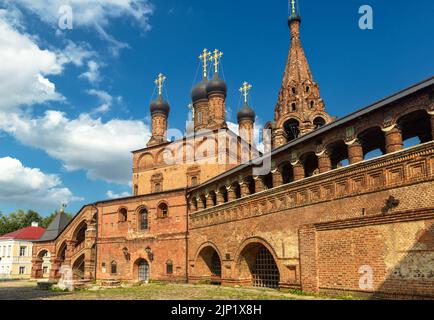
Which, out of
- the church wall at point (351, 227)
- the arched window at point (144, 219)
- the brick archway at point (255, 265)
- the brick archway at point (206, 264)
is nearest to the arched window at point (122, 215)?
the arched window at point (144, 219)

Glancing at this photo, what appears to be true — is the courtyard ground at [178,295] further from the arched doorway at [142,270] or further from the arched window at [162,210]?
the arched window at [162,210]

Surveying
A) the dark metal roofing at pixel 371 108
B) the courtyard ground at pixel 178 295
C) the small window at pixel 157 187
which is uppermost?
the small window at pixel 157 187

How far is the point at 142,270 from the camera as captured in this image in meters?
25.6

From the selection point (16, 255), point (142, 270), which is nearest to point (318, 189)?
point (142, 270)

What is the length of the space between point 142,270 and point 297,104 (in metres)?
13.9

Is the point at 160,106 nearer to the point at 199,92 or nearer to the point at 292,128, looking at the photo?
the point at 199,92

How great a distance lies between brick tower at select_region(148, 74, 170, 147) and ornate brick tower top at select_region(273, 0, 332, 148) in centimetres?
1110

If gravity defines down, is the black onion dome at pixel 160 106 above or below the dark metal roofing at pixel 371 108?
above

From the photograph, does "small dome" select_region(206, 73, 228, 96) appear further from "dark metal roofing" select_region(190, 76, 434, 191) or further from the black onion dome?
"dark metal roofing" select_region(190, 76, 434, 191)

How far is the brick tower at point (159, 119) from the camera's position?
111ft

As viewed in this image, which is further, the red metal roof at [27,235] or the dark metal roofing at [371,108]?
the red metal roof at [27,235]

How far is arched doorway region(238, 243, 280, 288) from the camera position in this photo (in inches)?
676

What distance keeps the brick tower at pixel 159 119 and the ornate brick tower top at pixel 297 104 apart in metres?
11.1

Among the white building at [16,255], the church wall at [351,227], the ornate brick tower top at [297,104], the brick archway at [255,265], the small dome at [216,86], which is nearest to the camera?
the church wall at [351,227]
